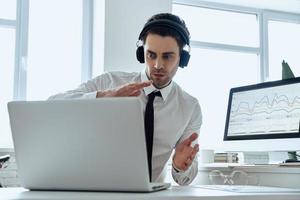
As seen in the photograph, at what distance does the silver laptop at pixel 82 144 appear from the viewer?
1043 millimetres

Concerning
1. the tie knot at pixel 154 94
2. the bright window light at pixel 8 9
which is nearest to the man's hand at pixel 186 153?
the tie knot at pixel 154 94

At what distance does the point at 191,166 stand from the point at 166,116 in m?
0.27

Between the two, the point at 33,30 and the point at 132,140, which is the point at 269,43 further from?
the point at 132,140

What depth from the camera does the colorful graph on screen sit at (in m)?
2.06

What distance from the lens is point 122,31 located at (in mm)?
3311

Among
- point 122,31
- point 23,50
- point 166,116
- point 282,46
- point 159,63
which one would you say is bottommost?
point 166,116

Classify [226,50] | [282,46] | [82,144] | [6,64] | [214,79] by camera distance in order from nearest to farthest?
[82,144]
[6,64]
[214,79]
[226,50]
[282,46]

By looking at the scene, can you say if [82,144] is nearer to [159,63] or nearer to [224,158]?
[159,63]

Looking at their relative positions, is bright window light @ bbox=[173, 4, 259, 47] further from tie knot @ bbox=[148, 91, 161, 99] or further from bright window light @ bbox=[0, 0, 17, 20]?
tie knot @ bbox=[148, 91, 161, 99]

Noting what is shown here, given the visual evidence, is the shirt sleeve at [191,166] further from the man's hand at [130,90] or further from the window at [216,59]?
the window at [216,59]

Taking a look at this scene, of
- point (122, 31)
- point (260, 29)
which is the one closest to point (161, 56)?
point (122, 31)

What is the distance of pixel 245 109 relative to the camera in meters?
2.31

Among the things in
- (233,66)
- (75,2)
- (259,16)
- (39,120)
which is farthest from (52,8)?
(39,120)

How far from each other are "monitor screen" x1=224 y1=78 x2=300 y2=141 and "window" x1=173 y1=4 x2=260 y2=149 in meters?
1.57
